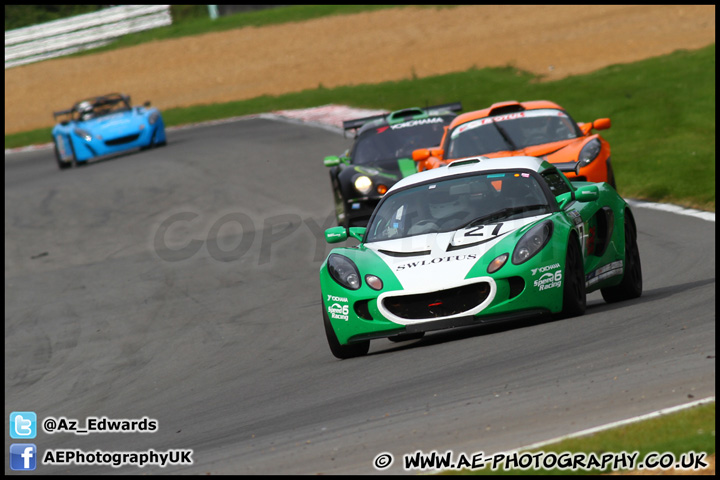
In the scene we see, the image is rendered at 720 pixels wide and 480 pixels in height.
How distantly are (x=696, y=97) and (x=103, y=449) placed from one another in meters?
18.4

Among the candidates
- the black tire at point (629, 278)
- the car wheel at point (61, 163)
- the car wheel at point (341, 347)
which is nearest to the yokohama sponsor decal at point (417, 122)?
the black tire at point (629, 278)

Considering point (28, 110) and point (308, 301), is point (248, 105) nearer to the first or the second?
point (28, 110)

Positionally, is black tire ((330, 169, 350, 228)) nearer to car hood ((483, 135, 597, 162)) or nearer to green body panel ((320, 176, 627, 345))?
car hood ((483, 135, 597, 162))

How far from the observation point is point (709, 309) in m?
7.77

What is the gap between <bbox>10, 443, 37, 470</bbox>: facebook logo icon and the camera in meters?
6.51

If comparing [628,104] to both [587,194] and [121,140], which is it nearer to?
[121,140]

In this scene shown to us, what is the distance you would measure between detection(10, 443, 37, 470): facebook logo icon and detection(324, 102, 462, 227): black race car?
7.53m

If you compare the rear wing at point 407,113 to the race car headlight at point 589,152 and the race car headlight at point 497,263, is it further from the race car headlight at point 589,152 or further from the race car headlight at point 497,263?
the race car headlight at point 497,263

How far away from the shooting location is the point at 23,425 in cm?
782

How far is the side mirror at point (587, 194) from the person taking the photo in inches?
333

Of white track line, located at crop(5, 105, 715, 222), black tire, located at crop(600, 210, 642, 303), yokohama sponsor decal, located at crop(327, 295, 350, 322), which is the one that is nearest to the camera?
yokohama sponsor decal, located at crop(327, 295, 350, 322)

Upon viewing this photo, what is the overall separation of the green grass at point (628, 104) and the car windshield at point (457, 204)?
20.4ft

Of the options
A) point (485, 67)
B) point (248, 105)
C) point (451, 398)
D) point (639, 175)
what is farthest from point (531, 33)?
point (451, 398)

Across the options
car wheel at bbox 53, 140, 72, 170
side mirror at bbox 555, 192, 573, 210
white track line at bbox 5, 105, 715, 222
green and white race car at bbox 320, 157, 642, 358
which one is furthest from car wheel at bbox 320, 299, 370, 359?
car wheel at bbox 53, 140, 72, 170
